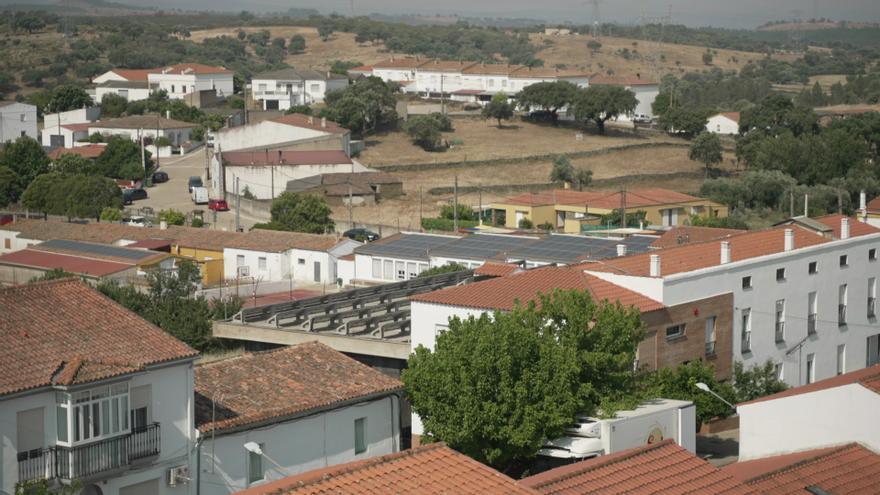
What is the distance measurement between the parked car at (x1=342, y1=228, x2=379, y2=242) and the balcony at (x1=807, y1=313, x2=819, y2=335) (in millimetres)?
22854

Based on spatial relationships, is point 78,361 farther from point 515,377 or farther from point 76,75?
point 76,75

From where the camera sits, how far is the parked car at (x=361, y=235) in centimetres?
5425

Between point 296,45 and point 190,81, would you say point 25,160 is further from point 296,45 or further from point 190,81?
point 296,45

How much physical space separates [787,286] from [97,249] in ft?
85.0

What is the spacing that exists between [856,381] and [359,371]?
7.64m

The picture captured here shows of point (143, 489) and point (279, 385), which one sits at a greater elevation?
point (279, 385)

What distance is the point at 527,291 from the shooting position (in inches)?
1081

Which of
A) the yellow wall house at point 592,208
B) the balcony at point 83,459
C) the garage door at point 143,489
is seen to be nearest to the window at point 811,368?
the garage door at point 143,489

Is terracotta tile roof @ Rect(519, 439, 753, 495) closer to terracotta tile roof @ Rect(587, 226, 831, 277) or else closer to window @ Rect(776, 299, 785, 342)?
terracotta tile roof @ Rect(587, 226, 831, 277)

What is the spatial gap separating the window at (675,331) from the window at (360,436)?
8.01 meters

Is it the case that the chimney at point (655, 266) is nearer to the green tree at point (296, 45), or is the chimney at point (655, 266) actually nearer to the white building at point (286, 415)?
the white building at point (286, 415)

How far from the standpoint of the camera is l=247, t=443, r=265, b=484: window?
20.7 metres

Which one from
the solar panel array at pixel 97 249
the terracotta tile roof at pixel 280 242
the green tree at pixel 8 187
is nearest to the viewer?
the solar panel array at pixel 97 249

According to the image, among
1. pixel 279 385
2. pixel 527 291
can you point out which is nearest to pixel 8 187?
pixel 527 291
